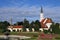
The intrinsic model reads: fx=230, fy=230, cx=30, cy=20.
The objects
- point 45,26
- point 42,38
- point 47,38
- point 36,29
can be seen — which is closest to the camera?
point 47,38

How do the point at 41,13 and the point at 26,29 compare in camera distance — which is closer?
the point at 26,29

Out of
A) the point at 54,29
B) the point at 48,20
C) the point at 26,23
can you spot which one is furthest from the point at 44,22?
the point at 54,29

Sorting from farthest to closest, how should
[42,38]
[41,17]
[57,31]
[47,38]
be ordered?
1. [41,17]
2. [57,31]
3. [42,38]
4. [47,38]

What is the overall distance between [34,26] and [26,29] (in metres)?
3.13

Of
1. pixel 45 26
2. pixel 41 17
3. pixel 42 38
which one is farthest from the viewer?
pixel 41 17

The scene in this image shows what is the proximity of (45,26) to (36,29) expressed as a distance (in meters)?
15.8

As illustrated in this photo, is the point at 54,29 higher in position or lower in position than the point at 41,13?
lower

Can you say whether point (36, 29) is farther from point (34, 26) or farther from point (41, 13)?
point (41, 13)

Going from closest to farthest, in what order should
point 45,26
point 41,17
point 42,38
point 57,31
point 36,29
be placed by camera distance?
point 42,38 → point 57,31 → point 36,29 → point 45,26 → point 41,17

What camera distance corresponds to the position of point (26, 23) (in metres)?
86.2

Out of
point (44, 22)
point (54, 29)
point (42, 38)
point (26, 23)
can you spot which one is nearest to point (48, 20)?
point (44, 22)

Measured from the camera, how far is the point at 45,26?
97.4 m

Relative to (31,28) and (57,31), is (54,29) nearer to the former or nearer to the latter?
(57,31)

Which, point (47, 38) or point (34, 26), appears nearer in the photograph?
point (47, 38)
